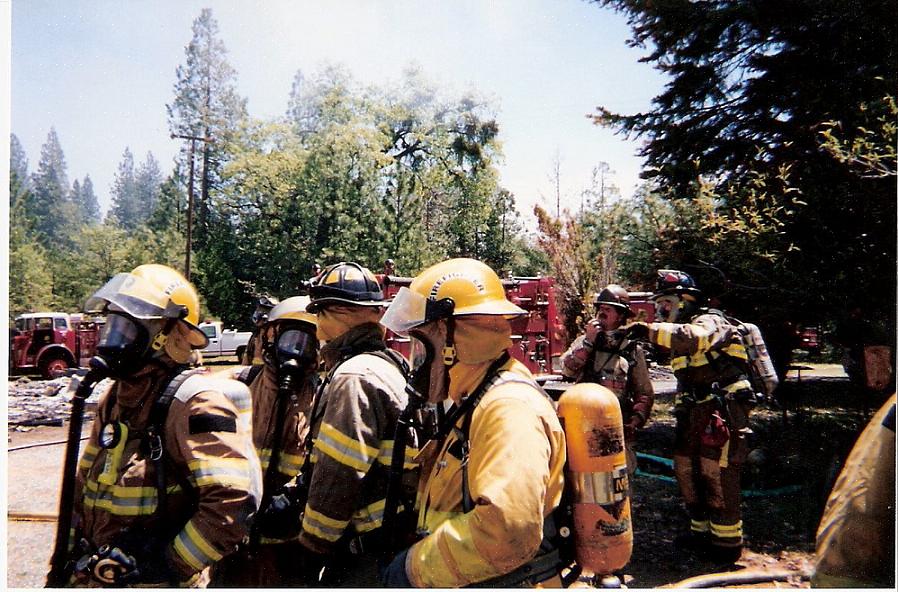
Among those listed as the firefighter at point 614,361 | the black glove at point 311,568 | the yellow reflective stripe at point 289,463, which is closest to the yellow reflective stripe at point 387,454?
the black glove at point 311,568

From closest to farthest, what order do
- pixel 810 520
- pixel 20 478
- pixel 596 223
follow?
pixel 810 520 → pixel 20 478 → pixel 596 223

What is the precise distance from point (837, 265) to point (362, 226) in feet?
57.8

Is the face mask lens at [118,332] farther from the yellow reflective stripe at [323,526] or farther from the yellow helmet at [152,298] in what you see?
the yellow reflective stripe at [323,526]

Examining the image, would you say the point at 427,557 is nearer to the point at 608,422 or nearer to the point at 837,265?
the point at 608,422

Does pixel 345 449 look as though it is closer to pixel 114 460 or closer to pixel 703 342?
pixel 114 460

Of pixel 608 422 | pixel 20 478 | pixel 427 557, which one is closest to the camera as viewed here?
pixel 427 557

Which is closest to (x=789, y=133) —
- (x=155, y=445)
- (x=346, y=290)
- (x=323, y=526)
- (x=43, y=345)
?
(x=346, y=290)

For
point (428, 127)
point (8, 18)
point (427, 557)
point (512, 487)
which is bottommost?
point (427, 557)

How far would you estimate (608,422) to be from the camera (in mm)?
1971

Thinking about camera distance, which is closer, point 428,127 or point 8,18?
point 8,18

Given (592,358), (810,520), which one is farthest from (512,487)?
(810,520)

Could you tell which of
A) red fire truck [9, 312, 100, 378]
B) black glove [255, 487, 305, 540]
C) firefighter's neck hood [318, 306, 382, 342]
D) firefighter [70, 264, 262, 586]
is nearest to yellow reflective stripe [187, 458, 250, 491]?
firefighter [70, 264, 262, 586]

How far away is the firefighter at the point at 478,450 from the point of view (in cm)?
163

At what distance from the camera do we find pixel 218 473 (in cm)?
214
